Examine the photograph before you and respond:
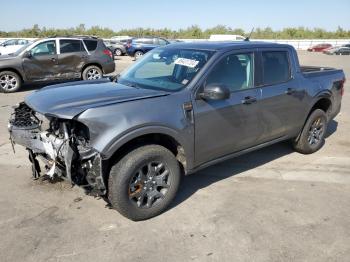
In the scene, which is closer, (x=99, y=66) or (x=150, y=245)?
(x=150, y=245)

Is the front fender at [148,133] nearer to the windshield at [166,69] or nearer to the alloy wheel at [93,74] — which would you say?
the windshield at [166,69]

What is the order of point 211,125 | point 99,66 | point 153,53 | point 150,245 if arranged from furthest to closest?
point 99,66, point 153,53, point 211,125, point 150,245

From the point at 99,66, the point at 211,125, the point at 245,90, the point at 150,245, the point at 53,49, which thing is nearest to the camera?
the point at 150,245

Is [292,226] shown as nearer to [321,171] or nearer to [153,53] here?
[321,171]

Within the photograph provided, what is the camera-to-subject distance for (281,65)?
5.07 metres

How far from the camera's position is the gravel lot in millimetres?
3326

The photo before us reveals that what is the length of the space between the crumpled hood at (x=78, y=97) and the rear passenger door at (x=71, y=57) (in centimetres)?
825

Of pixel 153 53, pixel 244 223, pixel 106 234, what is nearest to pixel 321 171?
pixel 244 223

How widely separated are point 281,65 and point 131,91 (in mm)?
2264

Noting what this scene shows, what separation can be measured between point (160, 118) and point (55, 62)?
935cm

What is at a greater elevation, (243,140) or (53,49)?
(53,49)

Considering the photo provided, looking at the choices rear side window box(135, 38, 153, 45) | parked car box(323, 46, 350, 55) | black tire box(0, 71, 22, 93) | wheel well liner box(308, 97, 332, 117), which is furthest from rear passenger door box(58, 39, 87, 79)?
parked car box(323, 46, 350, 55)

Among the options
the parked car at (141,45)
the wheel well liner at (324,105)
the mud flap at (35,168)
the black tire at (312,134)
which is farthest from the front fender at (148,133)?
the parked car at (141,45)

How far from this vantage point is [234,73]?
14.4 ft
